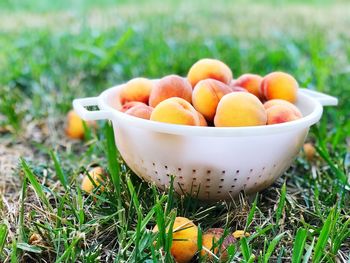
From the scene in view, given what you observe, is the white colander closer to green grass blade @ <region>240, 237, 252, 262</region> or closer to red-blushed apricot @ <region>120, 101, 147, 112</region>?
red-blushed apricot @ <region>120, 101, 147, 112</region>

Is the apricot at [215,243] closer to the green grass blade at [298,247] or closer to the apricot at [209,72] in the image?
the green grass blade at [298,247]

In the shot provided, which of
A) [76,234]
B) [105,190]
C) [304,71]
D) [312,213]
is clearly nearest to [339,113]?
[304,71]

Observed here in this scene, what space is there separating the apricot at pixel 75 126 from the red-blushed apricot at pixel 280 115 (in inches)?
30.2

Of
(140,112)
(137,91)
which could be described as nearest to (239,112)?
(140,112)

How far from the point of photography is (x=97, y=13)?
395 centimetres

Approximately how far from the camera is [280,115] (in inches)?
45.0

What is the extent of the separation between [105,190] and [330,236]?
0.49m

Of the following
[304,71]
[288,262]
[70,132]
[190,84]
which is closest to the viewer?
[288,262]

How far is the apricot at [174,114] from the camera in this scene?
3.46ft

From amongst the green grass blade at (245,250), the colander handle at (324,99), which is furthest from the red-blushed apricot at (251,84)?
the green grass blade at (245,250)

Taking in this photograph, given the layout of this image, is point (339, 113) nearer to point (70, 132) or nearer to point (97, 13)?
point (70, 132)

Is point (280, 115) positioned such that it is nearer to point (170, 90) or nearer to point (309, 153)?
point (170, 90)

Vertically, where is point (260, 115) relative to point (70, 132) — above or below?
above

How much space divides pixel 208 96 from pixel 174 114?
0.13 m
